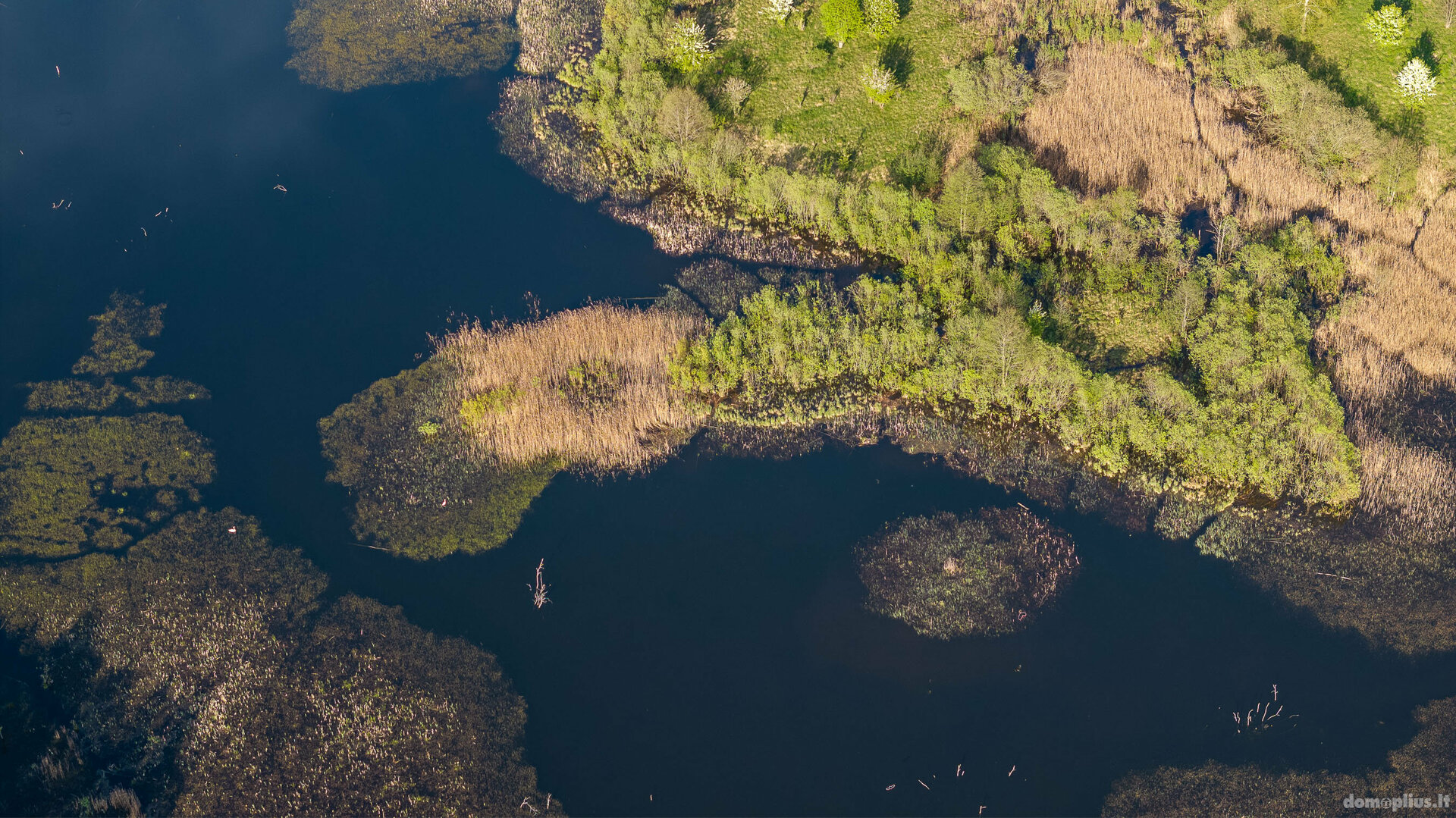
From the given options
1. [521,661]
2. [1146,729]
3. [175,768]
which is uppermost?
[1146,729]

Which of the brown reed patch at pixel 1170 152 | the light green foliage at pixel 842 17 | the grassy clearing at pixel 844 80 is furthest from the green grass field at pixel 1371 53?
the light green foliage at pixel 842 17

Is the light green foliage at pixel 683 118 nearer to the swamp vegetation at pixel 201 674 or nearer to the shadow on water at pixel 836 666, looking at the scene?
the shadow on water at pixel 836 666

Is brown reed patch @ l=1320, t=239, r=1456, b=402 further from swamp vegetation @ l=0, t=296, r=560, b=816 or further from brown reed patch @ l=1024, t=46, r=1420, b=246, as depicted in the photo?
swamp vegetation @ l=0, t=296, r=560, b=816

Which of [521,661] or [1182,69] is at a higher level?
[1182,69]

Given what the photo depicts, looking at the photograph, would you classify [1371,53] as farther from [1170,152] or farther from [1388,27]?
[1170,152]

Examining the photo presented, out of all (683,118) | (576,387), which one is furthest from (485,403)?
(683,118)

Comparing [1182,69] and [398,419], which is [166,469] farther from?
[1182,69]

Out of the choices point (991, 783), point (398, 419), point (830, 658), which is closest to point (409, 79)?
point (398, 419)
